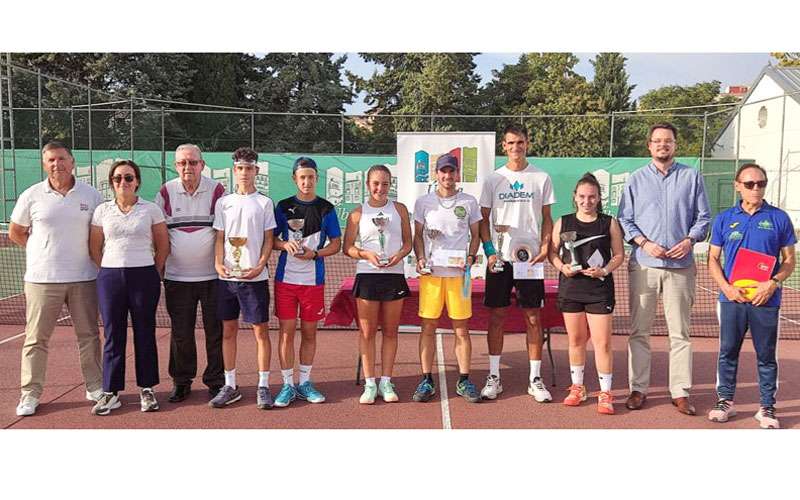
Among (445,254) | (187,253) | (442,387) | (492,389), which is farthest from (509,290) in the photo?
(187,253)

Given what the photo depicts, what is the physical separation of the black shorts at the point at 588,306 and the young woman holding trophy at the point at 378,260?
1.21m

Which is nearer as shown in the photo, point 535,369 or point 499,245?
point 499,245

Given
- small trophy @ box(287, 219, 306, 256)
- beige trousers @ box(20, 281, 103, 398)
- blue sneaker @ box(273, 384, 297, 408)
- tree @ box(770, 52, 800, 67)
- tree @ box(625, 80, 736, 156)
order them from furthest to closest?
tree @ box(625, 80, 736, 156)
tree @ box(770, 52, 800, 67)
blue sneaker @ box(273, 384, 297, 408)
small trophy @ box(287, 219, 306, 256)
beige trousers @ box(20, 281, 103, 398)

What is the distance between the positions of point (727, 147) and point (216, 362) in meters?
30.8

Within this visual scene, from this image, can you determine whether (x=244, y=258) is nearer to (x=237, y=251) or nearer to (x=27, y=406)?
(x=237, y=251)

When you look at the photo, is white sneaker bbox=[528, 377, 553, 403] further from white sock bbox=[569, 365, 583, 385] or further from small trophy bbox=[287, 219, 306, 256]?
small trophy bbox=[287, 219, 306, 256]

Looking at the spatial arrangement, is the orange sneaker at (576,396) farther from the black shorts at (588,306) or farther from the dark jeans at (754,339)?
the dark jeans at (754,339)

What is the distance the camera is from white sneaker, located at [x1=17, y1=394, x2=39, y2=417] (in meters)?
4.91

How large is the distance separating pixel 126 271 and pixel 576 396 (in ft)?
11.5

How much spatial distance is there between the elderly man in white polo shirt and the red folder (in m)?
4.65

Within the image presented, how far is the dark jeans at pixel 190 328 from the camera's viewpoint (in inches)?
203

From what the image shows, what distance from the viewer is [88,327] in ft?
16.7

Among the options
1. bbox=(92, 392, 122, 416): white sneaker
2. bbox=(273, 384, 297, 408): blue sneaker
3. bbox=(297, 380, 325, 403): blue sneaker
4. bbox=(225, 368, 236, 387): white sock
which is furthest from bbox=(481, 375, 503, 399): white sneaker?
bbox=(92, 392, 122, 416): white sneaker

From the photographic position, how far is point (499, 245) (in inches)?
209
